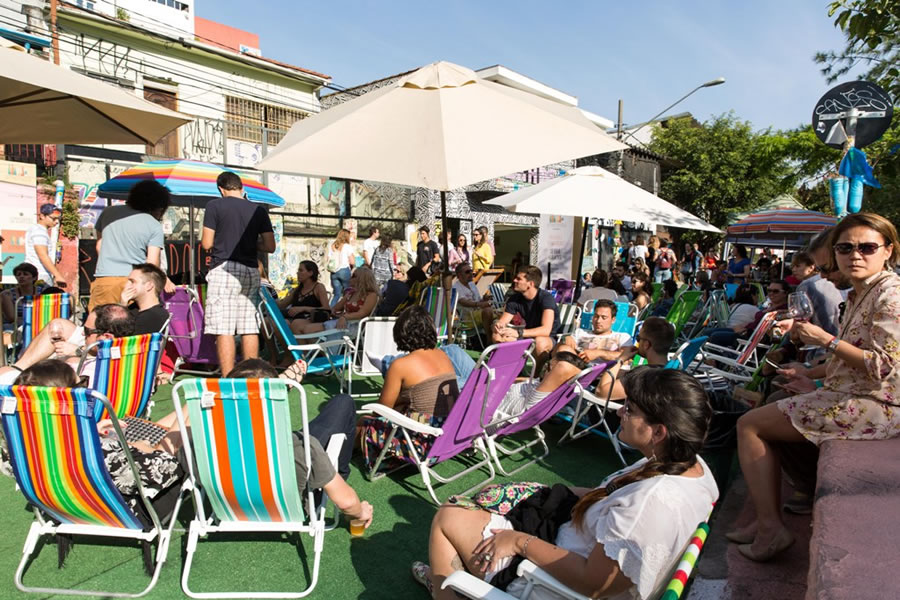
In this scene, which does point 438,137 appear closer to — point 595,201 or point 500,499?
point 500,499

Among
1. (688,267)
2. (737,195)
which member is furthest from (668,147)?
(688,267)

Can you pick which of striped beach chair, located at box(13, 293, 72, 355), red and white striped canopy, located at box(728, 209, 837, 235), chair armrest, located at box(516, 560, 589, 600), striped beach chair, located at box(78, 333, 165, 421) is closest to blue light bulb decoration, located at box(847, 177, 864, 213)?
chair armrest, located at box(516, 560, 589, 600)

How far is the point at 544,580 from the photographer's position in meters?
1.64

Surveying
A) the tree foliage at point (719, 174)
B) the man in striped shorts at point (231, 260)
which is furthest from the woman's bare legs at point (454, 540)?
the tree foliage at point (719, 174)

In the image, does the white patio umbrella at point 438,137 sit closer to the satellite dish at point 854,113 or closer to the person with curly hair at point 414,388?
the person with curly hair at point 414,388

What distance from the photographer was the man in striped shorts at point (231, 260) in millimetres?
4676

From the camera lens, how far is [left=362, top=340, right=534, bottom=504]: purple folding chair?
9.93 ft

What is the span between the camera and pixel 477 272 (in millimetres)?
10766

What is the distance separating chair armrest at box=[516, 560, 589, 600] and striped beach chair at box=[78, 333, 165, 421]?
2.46 meters

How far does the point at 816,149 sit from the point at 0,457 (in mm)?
17765

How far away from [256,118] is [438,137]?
17.9 metres

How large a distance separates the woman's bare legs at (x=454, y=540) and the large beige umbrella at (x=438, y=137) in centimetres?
160

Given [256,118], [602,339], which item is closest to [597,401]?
[602,339]

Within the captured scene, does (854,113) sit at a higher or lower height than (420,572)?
higher
